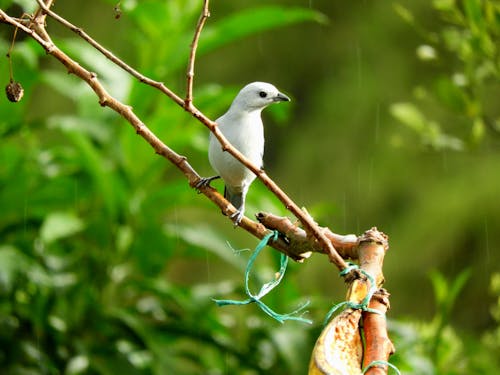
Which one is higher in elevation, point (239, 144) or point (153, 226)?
point (153, 226)

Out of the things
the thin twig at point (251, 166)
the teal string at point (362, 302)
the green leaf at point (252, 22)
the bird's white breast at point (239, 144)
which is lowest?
the teal string at point (362, 302)

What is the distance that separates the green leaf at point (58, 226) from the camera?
2.12 metres

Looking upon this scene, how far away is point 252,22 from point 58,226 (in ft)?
2.66

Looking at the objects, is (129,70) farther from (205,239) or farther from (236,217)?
(205,239)

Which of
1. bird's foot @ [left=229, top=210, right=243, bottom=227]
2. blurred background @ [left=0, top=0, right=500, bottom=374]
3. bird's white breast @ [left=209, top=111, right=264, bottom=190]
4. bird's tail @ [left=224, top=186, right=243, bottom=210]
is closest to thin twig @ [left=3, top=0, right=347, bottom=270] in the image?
bird's foot @ [left=229, top=210, right=243, bottom=227]

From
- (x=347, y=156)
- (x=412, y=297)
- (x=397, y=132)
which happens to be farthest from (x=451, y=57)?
(x=412, y=297)

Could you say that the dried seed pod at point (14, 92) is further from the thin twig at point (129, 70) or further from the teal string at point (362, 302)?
the teal string at point (362, 302)

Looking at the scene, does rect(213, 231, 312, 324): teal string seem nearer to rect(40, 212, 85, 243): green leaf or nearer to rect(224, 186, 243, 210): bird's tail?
rect(224, 186, 243, 210): bird's tail

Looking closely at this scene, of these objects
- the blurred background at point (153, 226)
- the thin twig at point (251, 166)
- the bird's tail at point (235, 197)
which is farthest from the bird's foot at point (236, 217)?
the blurred background at point (153, 226)

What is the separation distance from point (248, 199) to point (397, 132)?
4.41ft

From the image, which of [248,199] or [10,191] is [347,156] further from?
[10,191]

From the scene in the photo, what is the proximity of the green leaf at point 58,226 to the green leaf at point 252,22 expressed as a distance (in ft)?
2.10

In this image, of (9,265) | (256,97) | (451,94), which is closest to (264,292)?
(256,97)

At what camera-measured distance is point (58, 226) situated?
7.05 ft
